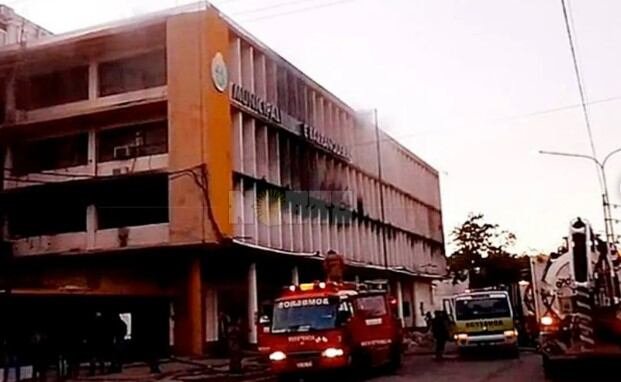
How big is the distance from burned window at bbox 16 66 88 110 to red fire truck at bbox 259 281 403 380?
17.2 metres

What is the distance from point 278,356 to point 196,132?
483 inches

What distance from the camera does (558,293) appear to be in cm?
1842

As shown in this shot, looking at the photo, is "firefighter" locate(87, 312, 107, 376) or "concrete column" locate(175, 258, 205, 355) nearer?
"firefighter" locate(87, 312, 107, 376)

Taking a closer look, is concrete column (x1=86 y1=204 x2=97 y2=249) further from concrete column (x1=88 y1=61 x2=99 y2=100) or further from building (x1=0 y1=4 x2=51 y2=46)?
building (x1=0 y1=4 x2=51 y2=46)

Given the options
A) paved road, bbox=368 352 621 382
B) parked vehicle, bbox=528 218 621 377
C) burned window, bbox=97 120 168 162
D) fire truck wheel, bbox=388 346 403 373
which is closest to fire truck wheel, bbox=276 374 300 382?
paved road, bbox=368 352 621 382

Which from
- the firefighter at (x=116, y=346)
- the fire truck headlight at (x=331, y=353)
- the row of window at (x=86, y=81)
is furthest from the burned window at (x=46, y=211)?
the fire truck headlight at (x=331, y=353)

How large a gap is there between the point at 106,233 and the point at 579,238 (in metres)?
19.5

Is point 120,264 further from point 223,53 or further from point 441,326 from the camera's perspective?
point 441,326

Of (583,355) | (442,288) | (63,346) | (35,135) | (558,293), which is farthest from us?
(442,288)

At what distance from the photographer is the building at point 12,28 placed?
36.1 metres

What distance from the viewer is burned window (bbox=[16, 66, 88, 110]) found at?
33.7 meters

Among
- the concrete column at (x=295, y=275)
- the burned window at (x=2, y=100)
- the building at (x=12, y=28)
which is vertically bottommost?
the concrete column at (x=295, y=275)

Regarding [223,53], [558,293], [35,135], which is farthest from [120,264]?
[558,293]

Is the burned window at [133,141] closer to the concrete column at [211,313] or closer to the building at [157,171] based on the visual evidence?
the building at [157,171]
